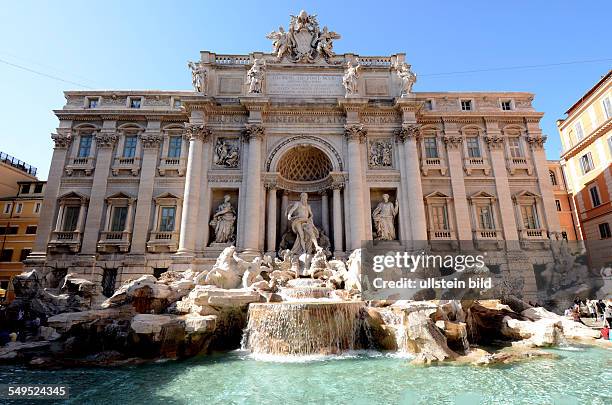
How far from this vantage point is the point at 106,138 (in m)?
19.4

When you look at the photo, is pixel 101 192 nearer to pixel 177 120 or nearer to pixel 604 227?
pixel 177 120

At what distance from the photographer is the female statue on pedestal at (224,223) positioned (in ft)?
57.6

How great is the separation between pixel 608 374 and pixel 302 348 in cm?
730

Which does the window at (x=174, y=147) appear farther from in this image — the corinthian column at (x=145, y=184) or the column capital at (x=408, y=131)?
the column capital at (x=408, y=131)

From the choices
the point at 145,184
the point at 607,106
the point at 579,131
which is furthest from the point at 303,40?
the point at 579,131

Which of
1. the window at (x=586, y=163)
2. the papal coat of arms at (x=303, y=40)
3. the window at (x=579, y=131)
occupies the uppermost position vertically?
the papal coat of arms at (x=303, y=40)

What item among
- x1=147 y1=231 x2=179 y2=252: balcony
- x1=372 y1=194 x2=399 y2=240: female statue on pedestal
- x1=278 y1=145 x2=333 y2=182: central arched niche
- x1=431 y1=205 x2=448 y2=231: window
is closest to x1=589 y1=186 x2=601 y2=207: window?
x1=431 y1=205 x2=448 y2=231: window

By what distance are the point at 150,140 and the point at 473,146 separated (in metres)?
20.6

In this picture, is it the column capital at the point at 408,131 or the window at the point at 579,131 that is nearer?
the column capital at the point at 408,131

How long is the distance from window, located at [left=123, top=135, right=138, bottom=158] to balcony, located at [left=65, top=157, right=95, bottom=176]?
1915 millimetres

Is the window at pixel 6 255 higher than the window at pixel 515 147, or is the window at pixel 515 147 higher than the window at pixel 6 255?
the window at pixel 515 147

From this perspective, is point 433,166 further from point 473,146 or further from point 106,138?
point 106,138

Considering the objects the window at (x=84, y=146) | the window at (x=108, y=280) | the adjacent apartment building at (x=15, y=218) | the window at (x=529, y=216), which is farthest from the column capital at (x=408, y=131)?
the adjacent apartment building at (x=15, y=218)

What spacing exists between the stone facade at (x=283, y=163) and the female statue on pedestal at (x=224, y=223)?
49 cm
